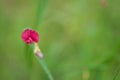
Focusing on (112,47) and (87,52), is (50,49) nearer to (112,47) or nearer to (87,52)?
(87,52)

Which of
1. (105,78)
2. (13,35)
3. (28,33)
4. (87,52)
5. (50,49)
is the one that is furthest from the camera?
(13,35)

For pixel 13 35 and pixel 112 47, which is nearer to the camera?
pixel 112 47

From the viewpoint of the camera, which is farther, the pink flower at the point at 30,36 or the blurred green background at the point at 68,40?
the blurred green background at the point at 68,40

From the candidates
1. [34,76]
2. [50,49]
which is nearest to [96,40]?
[50,49]

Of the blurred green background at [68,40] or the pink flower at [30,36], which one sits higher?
the blurred green background at [68,40]

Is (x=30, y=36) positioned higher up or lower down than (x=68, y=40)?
lower down

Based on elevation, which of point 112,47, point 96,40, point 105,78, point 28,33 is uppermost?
point 96,40

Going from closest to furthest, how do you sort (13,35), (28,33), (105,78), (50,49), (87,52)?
(28,33), (105,78), (87,52), (50,49), (13,35)

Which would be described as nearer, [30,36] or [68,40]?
[30,36]
